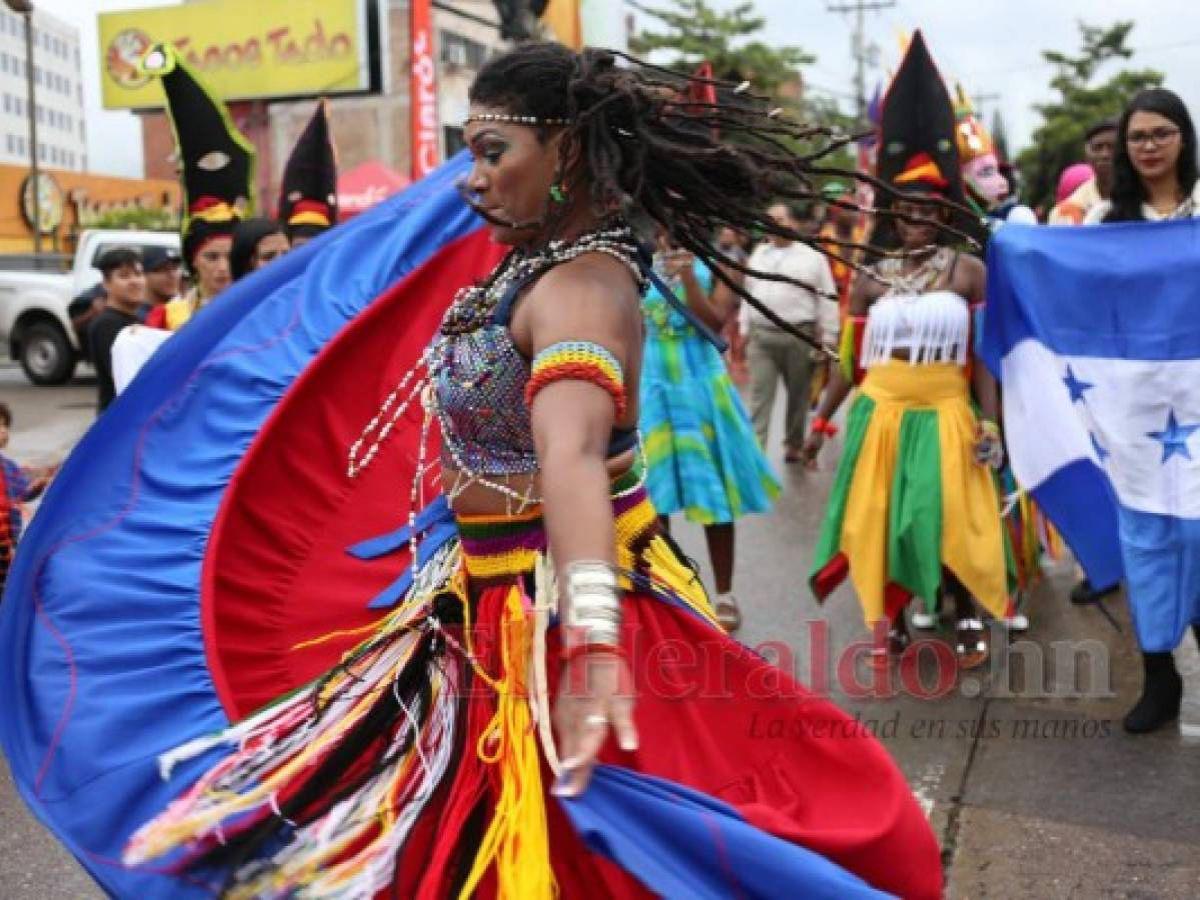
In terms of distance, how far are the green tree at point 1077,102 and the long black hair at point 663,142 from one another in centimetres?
3718

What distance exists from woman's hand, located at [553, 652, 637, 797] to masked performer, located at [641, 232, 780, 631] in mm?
4188

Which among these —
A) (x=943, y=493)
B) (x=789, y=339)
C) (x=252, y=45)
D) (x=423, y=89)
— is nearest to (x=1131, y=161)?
(x=943, y=493)

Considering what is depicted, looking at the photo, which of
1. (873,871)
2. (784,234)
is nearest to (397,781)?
(873,871)

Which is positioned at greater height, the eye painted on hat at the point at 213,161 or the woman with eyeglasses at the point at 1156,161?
the eye painted on hat at the point at 213,161

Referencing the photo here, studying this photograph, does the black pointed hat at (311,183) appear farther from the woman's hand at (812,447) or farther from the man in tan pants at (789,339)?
the man in tan pants at (789,339)

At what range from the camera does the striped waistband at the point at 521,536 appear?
2439 millimetres

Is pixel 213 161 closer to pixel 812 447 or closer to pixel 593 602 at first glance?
pixel 812 447

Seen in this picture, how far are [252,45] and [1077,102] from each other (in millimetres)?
22450

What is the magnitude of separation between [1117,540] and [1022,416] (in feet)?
1.87

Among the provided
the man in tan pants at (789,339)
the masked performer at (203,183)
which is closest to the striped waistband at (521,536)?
the masked performer at (203,183)

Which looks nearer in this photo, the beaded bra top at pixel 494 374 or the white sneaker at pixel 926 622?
the beaded bra top at pixel 494 374

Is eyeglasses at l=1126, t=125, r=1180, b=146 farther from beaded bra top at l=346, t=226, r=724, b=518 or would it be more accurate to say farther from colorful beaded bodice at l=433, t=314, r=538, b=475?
colorful beaded bodice at l=433, t=314, r=538, b=475

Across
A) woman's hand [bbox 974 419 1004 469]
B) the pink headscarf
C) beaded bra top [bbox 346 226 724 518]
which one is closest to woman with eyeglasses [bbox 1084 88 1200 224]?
woman's hand [bbox 974 419 1004 469]

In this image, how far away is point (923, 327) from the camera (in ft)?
17.8
